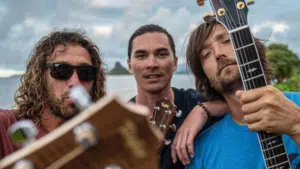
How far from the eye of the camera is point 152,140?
1.45m

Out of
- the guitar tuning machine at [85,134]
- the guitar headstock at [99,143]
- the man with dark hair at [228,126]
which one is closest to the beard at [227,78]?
the man with dark hair at [228,126]

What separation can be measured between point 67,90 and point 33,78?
614 millimetres

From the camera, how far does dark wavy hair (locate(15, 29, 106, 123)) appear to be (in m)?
3.24

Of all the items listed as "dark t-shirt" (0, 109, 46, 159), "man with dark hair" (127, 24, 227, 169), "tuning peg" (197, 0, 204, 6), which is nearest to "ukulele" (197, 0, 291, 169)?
"tuning peg" (197, 0, 204, 6)

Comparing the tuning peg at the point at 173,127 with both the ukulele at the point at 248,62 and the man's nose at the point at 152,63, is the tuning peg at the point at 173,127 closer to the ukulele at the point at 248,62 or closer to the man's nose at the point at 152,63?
the man's nose at the point at 152,63

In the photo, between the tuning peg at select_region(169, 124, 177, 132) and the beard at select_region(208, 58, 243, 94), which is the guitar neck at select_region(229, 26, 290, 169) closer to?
the beard at select_region(208, 58, 243, 94)

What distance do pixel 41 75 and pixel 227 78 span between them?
1.74 meters

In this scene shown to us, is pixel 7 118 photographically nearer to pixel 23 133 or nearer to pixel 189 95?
pixel 23 133

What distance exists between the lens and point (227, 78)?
308cm

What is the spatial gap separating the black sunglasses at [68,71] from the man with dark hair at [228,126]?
3.54 feet

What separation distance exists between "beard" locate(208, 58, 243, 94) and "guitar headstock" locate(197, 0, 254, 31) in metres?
0.53

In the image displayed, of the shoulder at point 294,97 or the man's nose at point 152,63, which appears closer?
the shoulder at point 294,97

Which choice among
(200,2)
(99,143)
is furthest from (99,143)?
(200,2)

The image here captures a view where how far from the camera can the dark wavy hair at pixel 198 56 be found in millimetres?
3398
